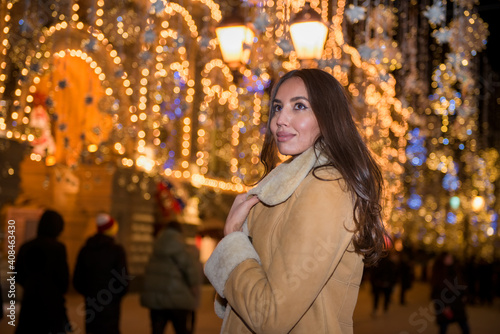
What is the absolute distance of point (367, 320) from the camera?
1602 centimetres

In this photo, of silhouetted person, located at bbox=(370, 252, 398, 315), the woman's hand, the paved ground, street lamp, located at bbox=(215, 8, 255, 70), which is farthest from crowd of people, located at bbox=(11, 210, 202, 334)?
silhouetted person, located at bbox=(370, 252, 398, 315)

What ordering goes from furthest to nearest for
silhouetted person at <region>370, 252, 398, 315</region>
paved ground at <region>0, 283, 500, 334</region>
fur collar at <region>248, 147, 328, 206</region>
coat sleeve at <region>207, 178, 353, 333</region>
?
silhouetted person at <region>370, 252, 398, 315</region>, paved ground at <region>0, 283, 500, 334</region>, fur collar at <region>248, 147, 328, 206</region>, coat sleeve at <region>207, 178, 353, 333</region>

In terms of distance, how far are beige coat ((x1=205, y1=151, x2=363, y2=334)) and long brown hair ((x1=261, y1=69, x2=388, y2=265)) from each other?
48 mm

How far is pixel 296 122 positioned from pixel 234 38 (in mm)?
5741

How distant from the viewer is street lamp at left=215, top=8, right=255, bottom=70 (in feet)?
26.1

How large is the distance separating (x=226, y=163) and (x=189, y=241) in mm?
3998

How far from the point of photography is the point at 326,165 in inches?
90.6

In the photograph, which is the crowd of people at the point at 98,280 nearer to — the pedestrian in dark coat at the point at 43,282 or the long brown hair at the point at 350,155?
the pedestrian in dark coat at the point at 43,282

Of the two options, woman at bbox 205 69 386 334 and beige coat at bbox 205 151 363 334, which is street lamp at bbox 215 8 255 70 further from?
beige coat at bbox 205 151 363 334

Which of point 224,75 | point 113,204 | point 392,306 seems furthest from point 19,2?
point 392,306

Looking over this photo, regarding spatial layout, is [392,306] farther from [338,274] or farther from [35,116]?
[338,274]

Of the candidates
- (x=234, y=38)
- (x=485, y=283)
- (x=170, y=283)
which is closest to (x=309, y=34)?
(x=234, y=38)

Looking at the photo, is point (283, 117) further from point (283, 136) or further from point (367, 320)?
point (367, 320)

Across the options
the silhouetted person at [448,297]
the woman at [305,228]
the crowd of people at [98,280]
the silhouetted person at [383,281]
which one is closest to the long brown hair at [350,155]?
the woman at [305,228]
